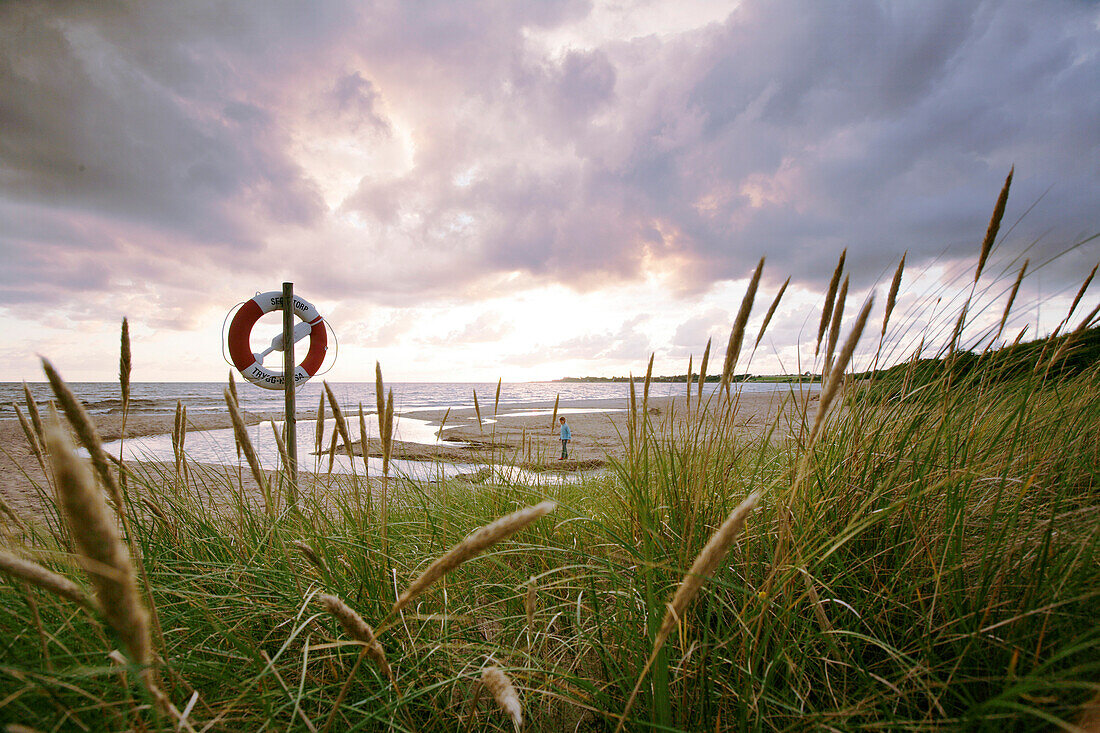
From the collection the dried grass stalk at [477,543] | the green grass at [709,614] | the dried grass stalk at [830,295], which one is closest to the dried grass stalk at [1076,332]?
the green grass at [709,614]

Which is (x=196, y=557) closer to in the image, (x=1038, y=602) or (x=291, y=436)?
(x=291, y=436)

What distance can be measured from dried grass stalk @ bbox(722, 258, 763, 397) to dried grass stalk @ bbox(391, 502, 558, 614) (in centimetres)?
92

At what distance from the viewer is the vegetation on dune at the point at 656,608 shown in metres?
0.76

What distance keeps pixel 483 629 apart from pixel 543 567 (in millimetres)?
301

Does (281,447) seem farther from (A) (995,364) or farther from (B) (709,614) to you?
(A) (995,364)

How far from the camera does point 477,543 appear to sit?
0.56 meters

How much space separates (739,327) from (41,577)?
54.6 inches

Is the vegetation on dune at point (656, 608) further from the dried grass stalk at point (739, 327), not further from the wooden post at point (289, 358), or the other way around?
the wooden post at point (289, 358)

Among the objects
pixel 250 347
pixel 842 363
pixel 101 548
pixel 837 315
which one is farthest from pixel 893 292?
pixel 250 347

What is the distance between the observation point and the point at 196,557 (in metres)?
1.85

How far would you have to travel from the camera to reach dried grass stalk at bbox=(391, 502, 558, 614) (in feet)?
1.76

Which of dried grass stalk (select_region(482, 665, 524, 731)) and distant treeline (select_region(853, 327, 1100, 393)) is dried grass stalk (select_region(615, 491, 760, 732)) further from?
distant treeline (select_region(853, 327, 1100, 393))

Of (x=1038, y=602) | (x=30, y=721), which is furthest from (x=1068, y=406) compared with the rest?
(x=30, y=721)

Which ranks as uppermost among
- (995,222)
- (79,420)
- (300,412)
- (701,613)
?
(995,222)
